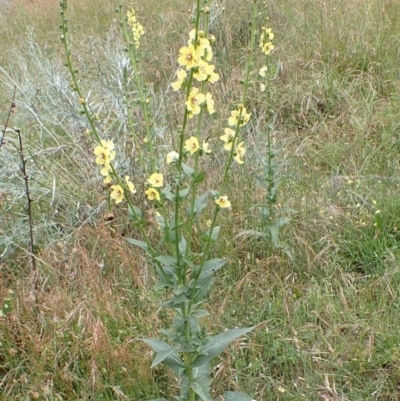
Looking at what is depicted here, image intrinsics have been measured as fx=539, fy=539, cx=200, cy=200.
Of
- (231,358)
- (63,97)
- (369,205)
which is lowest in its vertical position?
(231,358)

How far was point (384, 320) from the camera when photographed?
88.2 inches

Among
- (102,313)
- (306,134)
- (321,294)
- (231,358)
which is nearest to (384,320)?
(321,294)

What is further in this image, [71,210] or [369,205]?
[71,210]

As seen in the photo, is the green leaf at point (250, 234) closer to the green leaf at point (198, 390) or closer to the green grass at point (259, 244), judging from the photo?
the green grass at point (259, 244)

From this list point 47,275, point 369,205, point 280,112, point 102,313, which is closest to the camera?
point 102,313

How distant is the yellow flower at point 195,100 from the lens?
4.87 feet

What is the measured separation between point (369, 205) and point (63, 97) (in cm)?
219

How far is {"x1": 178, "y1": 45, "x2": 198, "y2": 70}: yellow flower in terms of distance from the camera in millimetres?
1412

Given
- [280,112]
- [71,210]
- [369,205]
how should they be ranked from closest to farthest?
[369,205], [71,210], [280,112]

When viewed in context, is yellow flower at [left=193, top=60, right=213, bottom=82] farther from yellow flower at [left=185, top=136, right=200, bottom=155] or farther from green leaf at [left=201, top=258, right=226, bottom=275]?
green leaf at [left=201, top=258, right=226, bottom=275]

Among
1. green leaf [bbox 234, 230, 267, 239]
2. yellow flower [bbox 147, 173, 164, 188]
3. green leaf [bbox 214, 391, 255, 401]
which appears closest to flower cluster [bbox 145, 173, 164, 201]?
yellow flower [bbox 147, 173, 164, 188]

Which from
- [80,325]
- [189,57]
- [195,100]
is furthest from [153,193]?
[80,325]

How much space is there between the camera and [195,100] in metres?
1.50

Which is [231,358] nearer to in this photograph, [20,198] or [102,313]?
[102,313]
